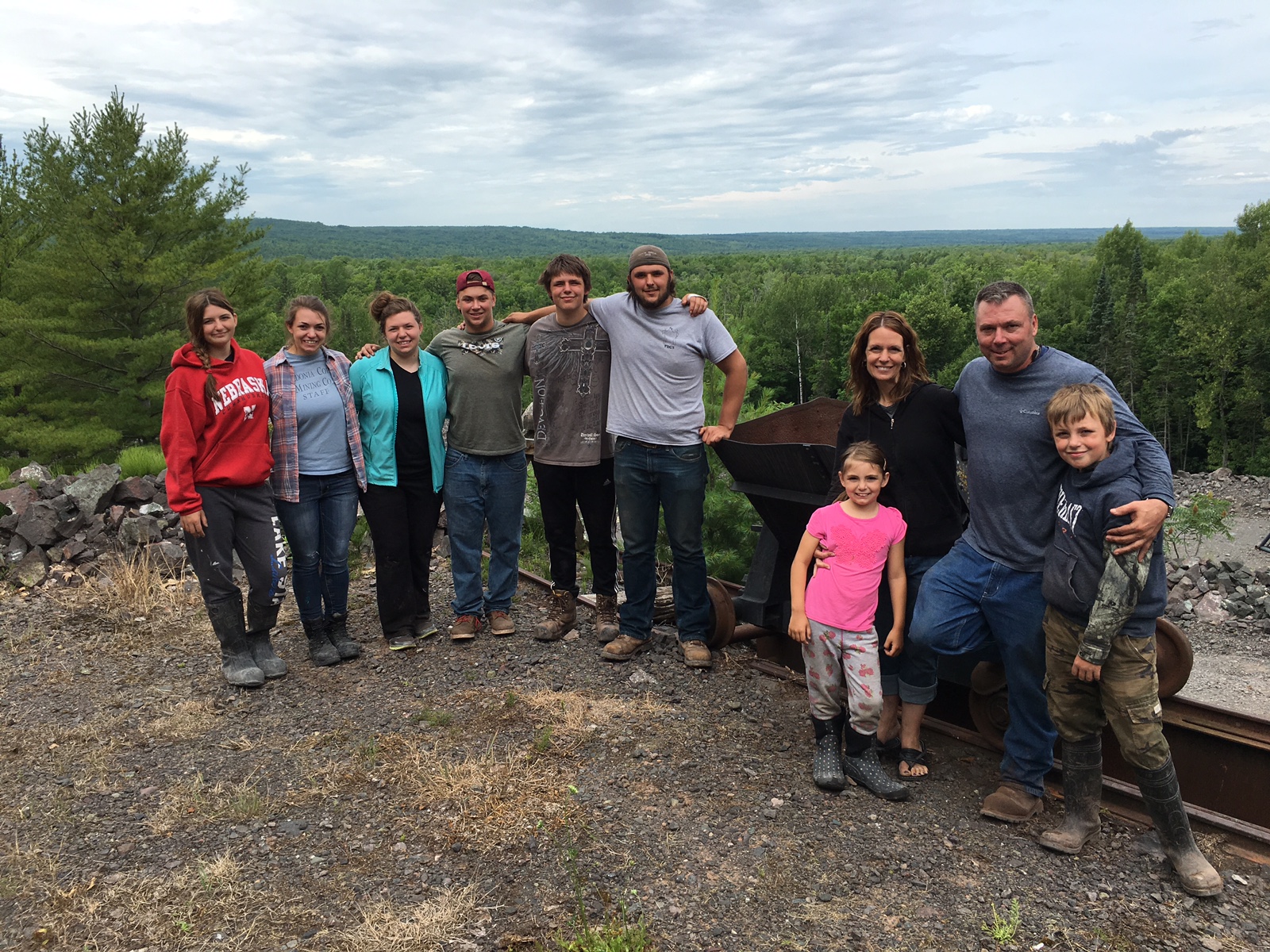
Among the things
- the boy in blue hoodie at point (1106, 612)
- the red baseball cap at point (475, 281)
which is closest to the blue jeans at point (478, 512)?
the red baseball cap at point (475, 281)

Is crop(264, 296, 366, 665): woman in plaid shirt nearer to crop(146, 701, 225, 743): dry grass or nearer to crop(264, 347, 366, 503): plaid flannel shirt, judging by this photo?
crop(264, 347, 366, 503): plaid flannel shirt

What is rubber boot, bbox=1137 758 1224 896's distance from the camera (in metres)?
3.07

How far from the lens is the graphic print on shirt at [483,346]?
4.98 meters

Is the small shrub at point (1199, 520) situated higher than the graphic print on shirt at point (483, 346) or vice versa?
the graphic print on shirt at point (483, 346)

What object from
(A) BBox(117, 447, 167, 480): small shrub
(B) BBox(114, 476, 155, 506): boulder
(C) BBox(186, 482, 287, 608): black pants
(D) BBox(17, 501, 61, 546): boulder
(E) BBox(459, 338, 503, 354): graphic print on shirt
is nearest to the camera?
(C) BBox(186, 482, 287, 608): black pants

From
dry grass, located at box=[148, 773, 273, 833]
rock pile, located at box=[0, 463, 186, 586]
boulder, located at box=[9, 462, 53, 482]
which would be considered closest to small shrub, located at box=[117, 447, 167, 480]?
rock pile, located at box=[0, 463, 186, 586]

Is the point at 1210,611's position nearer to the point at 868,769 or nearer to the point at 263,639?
the point at 868,769

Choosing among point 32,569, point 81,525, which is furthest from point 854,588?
point 81,525

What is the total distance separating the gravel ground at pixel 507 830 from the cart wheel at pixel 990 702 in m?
0.11

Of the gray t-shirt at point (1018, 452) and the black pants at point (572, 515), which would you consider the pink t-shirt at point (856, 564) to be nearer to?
the gray t-shirt at point (1018, 452)

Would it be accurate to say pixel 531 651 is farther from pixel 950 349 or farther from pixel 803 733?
pixel 950 349

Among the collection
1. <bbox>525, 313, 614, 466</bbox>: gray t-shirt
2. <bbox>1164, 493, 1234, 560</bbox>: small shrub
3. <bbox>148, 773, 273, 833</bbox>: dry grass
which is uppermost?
<bbox>525, 313, 614, 466</bbox>: gray t-shirt

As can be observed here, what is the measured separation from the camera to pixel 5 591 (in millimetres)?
6578

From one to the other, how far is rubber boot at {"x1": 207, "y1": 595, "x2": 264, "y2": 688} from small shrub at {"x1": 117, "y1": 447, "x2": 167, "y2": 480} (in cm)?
412
